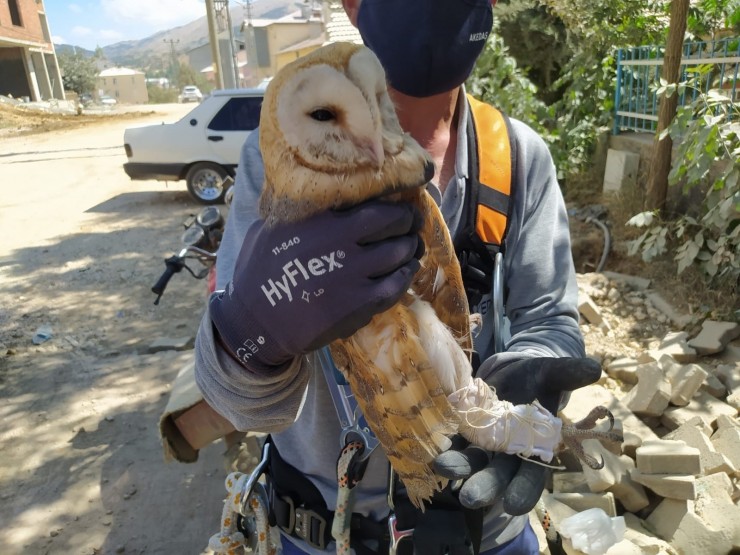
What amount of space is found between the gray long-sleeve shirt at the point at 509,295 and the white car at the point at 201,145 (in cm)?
939

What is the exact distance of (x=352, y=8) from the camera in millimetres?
1561

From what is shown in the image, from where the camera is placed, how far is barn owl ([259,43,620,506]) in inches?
41.6

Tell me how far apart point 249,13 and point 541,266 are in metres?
54.5

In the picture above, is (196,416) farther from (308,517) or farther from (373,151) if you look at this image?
(373,151)

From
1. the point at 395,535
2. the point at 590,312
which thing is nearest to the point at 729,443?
the point at 590,312

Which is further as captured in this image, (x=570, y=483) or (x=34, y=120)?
(x=34, y=120)

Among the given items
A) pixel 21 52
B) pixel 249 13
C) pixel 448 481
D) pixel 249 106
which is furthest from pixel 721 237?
pixel 249 13

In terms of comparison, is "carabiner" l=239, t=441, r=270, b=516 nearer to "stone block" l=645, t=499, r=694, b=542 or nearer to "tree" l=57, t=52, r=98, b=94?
"stone block" l=645, t=499, r=694, b=542

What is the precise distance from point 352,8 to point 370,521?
131cm

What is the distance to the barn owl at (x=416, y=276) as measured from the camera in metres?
1.06

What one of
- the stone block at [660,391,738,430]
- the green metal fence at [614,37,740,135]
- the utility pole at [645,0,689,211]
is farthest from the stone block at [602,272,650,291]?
the green metal fence at [614,37,740,135]

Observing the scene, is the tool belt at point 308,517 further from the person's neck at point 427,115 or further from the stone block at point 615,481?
the stone block at point 615,481

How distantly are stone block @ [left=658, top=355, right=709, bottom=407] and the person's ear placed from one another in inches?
113

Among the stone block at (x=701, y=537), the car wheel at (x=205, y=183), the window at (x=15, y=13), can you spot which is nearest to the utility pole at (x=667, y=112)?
the stone block at (x=701, y=537)
